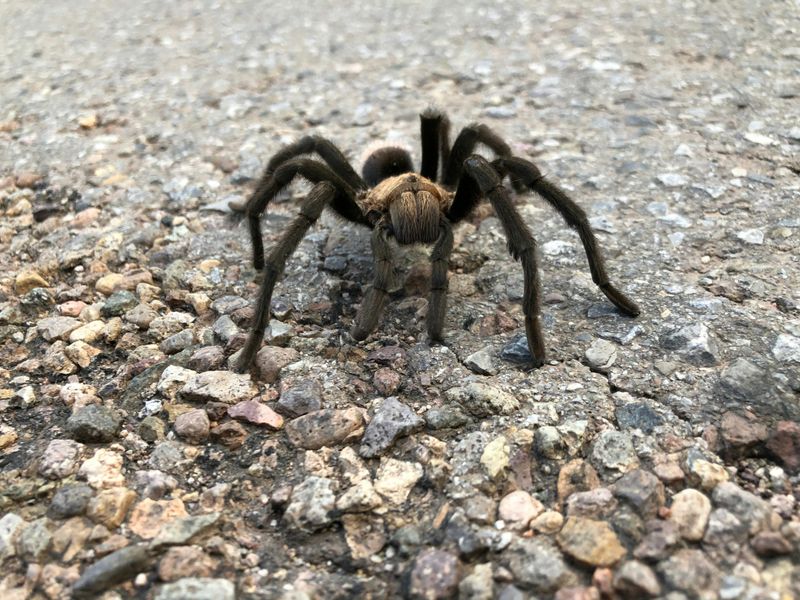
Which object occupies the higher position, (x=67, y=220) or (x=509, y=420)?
(x=67, y=220)

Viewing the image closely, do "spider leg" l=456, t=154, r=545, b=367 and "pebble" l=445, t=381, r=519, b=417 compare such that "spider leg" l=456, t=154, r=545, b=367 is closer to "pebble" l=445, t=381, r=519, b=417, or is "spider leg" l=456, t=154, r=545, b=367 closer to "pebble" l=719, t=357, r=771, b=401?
"pebble" l=445, t=381, r=519, b=417

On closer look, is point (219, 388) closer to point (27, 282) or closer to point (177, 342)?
point (177, 342)

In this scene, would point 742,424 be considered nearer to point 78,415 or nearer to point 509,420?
point 509,420

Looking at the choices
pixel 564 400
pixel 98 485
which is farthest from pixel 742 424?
pixel 98 485

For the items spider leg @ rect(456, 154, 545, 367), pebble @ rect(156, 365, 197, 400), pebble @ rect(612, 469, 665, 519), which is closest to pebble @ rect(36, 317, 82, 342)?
pebble @ rect(156, 365, 197, 400)

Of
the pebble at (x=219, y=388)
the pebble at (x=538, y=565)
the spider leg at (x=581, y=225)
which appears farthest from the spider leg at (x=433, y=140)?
the pebble at (x=538, y=565)

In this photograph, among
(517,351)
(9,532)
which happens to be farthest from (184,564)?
(517,351)

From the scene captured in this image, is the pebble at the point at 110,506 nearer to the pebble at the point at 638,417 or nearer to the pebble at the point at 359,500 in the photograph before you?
the pebble at the point at 359,500
